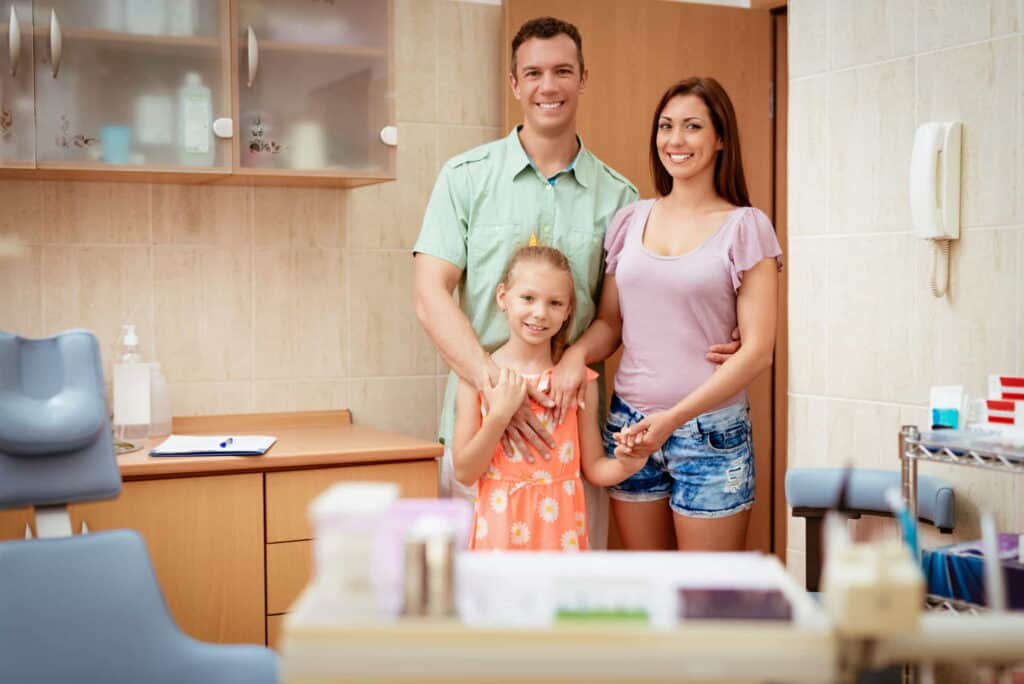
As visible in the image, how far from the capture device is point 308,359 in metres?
3.40

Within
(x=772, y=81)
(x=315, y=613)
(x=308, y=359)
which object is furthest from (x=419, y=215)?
(x=315, y=613)

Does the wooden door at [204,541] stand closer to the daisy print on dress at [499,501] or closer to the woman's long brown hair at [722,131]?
the daisy print on dress at [499,501]

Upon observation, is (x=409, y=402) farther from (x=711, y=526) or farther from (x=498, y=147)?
(x=711, y=526)

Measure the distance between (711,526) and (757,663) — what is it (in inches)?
63.7

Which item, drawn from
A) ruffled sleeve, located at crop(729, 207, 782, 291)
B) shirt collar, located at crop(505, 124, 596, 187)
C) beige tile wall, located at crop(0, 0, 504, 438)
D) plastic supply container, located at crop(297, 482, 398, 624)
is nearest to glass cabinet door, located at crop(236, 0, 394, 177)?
beige tile wall, located at crop(0, 0, 504, 438)

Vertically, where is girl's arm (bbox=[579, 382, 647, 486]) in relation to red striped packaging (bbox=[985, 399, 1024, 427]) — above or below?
below

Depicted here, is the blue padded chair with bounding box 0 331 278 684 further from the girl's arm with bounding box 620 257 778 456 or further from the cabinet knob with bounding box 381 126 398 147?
the cabinet knob with bounding box 381 126 398 147

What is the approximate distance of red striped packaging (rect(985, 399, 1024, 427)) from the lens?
2.16 m

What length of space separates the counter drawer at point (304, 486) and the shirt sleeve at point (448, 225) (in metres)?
0.54

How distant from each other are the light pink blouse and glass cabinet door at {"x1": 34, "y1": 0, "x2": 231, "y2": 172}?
1.12m

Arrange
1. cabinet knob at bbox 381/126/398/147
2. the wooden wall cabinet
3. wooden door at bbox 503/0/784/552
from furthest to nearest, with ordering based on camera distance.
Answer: wooden door at bbox 503/0/784/552, cabinet knob at bbox 381/126/398/147, the wooden wall cabinet

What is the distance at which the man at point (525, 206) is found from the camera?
2762 mm

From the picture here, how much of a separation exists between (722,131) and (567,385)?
2.24 feet

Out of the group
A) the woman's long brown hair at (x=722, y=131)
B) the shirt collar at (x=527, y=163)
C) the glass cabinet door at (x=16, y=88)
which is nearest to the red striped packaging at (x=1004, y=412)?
the woman's long brown hair at (x=722, y=131)
